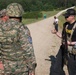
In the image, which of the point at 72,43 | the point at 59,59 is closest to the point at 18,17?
the point at 72,43

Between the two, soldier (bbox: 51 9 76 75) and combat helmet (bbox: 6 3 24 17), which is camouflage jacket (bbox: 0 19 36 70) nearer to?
combat helmet (bbox: 6 3 24 17)

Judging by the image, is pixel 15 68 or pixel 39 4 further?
pixel 39 4

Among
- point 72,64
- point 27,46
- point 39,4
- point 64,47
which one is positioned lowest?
point 39,4

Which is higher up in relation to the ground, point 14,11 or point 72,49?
point 14,11

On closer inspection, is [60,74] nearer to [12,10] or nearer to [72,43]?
[72,43]

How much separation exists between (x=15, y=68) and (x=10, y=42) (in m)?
0.36

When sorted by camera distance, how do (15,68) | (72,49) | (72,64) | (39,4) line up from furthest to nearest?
(39,4), (72,64), (72,49), (15,68)

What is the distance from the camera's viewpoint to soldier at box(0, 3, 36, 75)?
4.51 meters

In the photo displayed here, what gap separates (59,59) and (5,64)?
3.61 metres

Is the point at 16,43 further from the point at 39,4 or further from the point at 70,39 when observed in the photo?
the point at 39,4

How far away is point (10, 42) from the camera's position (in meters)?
4.54

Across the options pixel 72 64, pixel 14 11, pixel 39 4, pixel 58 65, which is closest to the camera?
pixel 14 11

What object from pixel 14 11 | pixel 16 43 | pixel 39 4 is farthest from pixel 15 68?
pixel 39 4

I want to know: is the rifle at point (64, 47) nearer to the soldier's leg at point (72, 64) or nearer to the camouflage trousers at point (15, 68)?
the soldier's leg at point (72, 64)
